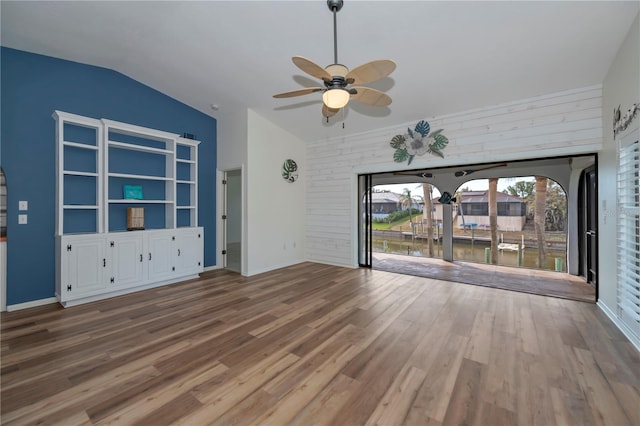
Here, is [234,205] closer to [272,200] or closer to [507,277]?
[272,200]

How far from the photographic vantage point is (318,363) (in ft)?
7.42

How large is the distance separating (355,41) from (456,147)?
2.60 meters

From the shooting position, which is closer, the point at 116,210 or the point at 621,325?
the point at 621,325

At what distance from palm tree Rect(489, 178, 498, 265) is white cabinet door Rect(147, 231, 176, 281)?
332 inches

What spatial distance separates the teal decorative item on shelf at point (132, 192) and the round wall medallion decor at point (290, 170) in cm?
271

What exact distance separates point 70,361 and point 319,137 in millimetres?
5371

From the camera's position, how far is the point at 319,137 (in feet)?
20.3

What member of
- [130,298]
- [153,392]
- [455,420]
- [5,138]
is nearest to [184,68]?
[5,138]

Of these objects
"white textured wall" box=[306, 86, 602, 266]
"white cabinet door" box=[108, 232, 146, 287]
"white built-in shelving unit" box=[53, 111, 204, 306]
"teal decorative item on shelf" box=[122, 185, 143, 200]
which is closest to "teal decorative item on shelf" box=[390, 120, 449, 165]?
"white textured wall" box=[306, 86, 602, 266]

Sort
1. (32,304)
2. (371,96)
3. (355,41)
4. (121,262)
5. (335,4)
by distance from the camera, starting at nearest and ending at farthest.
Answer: (335,4) < (371,96) < (355,41) < (32,304) < (121,262)

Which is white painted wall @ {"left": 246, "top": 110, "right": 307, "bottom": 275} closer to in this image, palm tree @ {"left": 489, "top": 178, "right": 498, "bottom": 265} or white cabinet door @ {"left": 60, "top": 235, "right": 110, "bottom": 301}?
white cabinet door @ {"left": 60, "top": 235, "right": 110, "bottom": 301}

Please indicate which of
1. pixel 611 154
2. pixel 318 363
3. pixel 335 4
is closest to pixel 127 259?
pixel 318 363

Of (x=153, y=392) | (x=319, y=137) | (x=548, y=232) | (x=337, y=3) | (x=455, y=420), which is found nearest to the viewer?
(x=455, y=420)

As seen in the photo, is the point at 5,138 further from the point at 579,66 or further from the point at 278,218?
the point at 579,66
